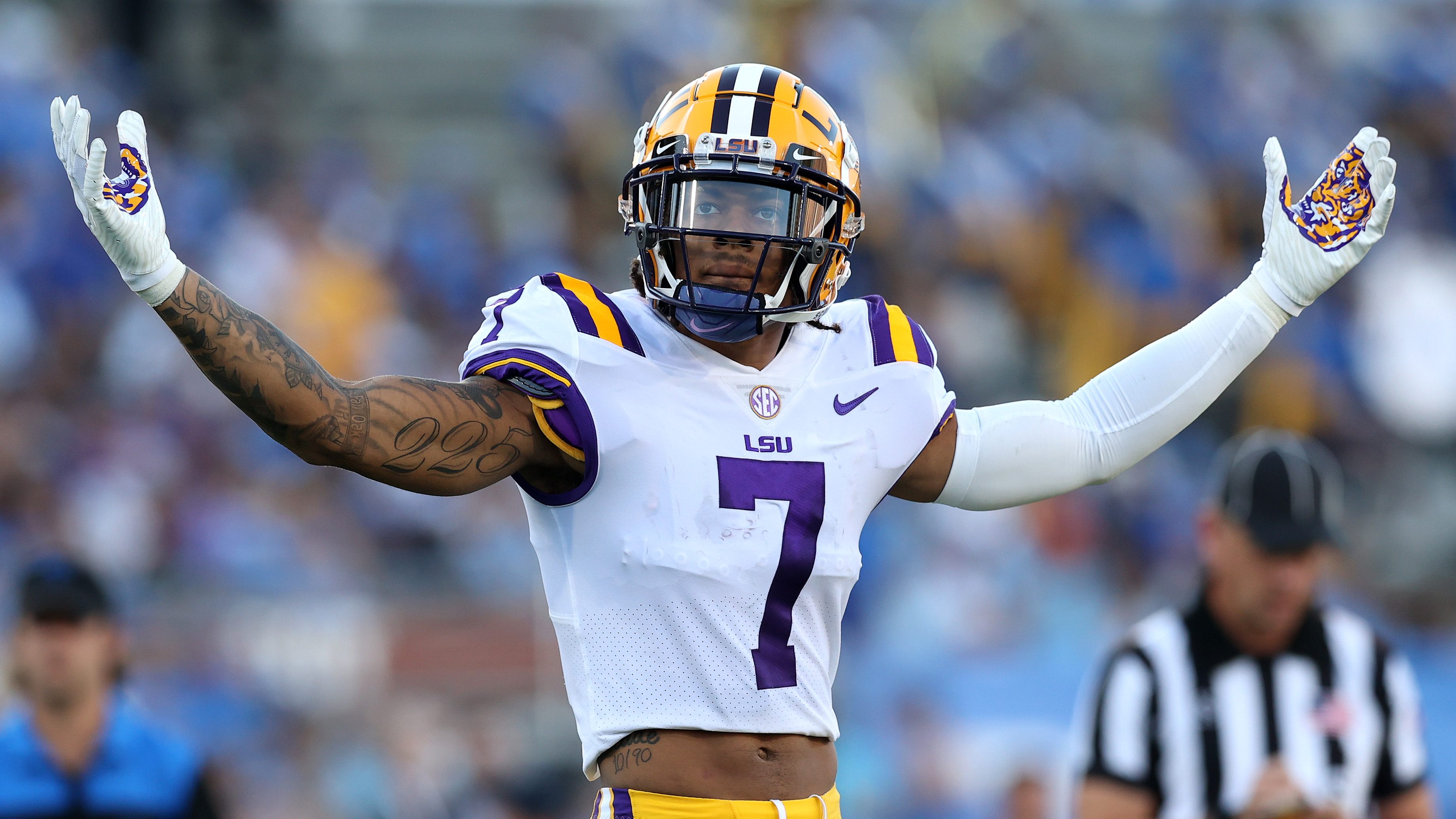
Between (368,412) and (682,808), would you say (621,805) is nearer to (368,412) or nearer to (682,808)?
(682,808)

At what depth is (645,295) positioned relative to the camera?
3102mm

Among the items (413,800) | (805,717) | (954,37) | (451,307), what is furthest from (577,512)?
(954,37)

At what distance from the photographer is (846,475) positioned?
293 cm

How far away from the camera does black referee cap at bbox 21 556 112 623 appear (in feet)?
14.2

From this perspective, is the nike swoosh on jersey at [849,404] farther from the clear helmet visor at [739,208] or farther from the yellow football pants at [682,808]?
the yellow football pants at [682,808]

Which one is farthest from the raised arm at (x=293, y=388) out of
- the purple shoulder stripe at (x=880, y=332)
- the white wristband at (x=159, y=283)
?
the purple shoulder stripe at (x=880, y=332)

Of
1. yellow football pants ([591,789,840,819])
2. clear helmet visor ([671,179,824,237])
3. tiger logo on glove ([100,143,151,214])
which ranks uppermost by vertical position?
clear helmet visor ([671,179,824,237])

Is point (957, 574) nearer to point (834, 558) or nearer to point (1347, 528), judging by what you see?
point (1347, 528)

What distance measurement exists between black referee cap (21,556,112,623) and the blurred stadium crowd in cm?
192

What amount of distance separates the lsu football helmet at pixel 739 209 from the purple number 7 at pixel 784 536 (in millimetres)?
250

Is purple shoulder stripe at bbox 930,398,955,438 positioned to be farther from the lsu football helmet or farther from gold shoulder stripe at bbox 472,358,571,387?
gold shoulder stripe at bbox 472,358,571,387

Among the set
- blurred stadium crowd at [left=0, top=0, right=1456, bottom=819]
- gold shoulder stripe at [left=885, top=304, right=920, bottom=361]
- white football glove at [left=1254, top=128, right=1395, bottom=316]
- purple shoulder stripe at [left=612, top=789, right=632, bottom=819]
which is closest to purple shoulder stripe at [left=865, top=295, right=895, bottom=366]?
gold shoulder stripe at [left=885, top=304, right=920, bottom=361]

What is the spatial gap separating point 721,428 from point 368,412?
1.93 feet

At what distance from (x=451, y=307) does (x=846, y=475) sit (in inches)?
231
